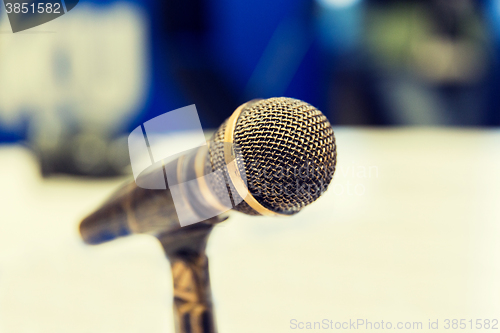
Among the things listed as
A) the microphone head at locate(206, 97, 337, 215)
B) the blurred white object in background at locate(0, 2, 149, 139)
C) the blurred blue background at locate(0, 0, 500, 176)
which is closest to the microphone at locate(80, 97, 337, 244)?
the microphone head at locate(206, 97, 337, 215)

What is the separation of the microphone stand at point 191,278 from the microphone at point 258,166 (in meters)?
0.07

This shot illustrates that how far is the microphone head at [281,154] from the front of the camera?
0.55m

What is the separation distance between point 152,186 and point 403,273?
0.94 metres

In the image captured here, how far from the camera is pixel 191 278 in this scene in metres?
0.72

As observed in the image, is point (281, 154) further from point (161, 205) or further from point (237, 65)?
point (237, 65)

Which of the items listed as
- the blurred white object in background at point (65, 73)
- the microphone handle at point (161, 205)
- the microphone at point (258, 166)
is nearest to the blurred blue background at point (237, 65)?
the blurred white object in background at point (65, 73)

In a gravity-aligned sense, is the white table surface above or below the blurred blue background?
below

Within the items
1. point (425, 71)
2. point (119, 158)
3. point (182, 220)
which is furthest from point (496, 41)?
point (182, 220)

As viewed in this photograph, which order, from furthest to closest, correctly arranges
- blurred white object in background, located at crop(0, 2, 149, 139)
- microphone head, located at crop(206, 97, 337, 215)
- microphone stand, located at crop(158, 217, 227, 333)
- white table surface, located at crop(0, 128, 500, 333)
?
blurred white object in background, located at crop(0, 2, 149, 139) → white table surface, located at crop(0, 128, 500, 333) → microphone stand, located at crop(158, 217, 227, 333) → microphone head, located at crop(206, 97, 337, 215)

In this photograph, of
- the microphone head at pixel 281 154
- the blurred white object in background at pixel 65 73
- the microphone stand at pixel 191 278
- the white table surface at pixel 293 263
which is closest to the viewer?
the microphone head at pixel 281 154

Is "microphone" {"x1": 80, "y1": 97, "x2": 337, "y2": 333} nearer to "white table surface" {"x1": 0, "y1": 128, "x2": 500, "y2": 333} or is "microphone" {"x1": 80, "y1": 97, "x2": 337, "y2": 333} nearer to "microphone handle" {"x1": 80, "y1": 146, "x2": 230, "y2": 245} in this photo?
"microphone handle" {"x1": 80, "y1": 146, "x2": 230, "y2": 245}

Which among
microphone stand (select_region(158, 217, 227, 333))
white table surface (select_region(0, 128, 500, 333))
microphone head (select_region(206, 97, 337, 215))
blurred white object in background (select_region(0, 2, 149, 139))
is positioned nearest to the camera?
microphone head (select_region(206, 97, 337, 215))

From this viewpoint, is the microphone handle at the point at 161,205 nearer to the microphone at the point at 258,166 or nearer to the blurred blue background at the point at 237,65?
the microphone at the point at 258,166

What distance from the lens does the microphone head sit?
21.5 inches
